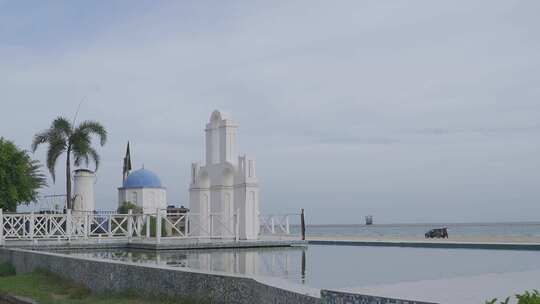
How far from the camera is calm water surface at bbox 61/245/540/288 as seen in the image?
1148 centimetres

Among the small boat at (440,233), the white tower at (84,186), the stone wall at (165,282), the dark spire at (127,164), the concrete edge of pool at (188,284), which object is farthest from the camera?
the dark spire at (127,164)

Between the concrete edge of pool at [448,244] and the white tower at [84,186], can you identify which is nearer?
Result: the concrete edge of pool at [448,244]

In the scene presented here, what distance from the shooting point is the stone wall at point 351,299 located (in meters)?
5.46

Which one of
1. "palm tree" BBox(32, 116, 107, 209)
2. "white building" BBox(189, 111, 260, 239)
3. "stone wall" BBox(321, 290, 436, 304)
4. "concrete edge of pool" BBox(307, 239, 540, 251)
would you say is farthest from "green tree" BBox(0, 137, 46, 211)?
"stone wall" BBox(321, 290, 436, 304)

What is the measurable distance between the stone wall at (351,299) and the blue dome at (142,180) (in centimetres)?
3865

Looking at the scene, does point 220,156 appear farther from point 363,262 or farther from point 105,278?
point 105,278

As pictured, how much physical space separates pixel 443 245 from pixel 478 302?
1539cm

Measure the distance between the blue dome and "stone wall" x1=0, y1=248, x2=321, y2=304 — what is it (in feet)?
93.8

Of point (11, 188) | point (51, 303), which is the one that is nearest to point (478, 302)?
point (51, 303)

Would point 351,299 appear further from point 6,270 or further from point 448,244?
point 448,244

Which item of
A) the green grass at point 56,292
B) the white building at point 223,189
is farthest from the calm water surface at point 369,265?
the white building at point 223,189

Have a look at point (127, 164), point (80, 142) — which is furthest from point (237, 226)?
point (127, 164)

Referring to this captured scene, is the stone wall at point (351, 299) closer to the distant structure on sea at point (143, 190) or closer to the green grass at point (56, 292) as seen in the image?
the green grass at point (56, 292)

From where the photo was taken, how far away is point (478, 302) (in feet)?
17.7
